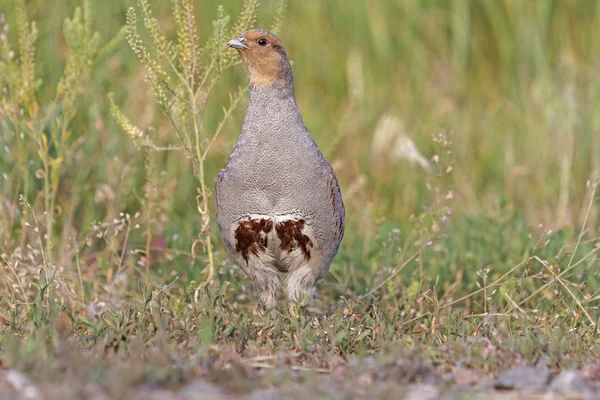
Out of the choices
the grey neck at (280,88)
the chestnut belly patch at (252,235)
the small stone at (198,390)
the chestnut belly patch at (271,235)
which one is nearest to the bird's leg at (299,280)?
the chestnut belly patch at (271,235)

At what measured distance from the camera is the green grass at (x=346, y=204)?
11.5 feet

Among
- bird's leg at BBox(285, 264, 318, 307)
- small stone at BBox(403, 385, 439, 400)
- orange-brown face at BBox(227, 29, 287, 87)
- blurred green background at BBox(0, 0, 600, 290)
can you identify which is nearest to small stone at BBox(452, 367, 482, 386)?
small stone at BBox(403, 385, 439, 400)

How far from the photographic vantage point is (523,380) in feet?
10.2

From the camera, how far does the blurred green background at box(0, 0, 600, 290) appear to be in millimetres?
7121

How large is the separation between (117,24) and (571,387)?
18.2ft

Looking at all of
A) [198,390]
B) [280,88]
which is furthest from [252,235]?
[198,390]

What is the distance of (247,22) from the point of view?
4859 mm

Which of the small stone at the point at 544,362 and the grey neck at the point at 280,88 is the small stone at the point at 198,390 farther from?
the grey neck at the point at 280,88

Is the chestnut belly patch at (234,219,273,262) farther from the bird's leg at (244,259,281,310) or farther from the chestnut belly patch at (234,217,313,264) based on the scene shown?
the bird's leg at (244,259,281,310)

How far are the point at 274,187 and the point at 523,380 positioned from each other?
5.91ft

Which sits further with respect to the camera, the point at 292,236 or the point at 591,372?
the point at 292,236

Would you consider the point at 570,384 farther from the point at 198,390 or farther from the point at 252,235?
the point at 252,235

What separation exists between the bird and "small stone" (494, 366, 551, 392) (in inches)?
64.3

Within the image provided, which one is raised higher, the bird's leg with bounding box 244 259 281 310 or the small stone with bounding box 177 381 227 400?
the small stone with bounding box 177 381 227 400
